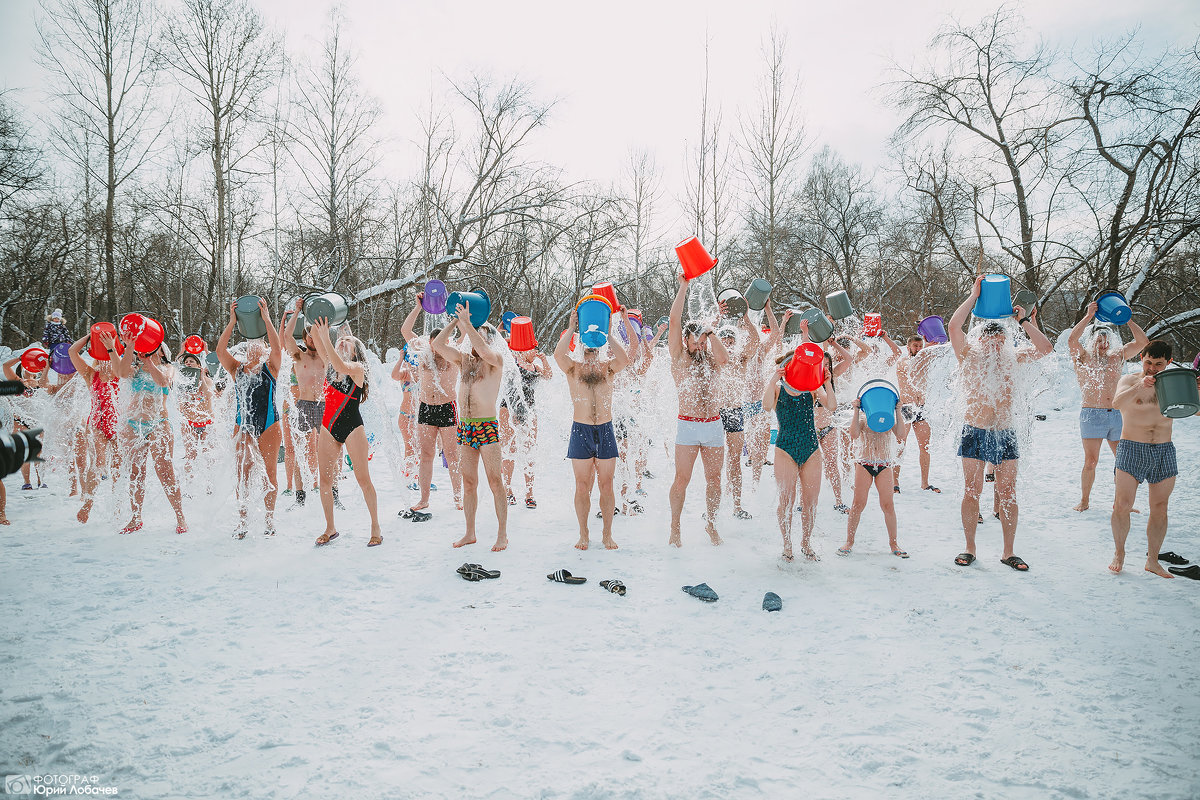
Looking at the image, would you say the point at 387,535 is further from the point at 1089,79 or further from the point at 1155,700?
the point at 1089,79

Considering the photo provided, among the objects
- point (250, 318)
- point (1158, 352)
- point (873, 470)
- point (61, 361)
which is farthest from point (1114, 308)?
point (61, 361)

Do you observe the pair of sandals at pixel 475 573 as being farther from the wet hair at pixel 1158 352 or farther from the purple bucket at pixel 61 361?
the purple bucket at pixel 61 361

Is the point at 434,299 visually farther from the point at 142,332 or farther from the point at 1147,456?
the point at 1147,456

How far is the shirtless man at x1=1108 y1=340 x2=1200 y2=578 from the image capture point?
3.81 meters

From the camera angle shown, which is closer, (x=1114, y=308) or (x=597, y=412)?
(x=597, y=412)

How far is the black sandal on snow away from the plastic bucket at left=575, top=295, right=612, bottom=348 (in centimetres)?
345

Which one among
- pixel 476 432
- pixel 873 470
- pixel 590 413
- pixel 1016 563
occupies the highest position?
pixel 590 413

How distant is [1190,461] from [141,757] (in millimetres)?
10504

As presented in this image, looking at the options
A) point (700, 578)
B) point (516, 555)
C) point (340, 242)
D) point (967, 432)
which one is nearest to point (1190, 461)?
point (967, 432)

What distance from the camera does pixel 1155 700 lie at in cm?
250

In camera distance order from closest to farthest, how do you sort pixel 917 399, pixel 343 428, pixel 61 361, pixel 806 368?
pixel 806 368 < pixel 343 428 < pixel 61 361 < pixel 917 399

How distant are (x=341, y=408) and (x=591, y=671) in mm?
2943

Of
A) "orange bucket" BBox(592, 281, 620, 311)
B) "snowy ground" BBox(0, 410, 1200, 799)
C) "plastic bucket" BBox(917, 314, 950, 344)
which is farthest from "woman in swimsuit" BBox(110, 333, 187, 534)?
"plastic bucket" BBox(917, 314, 950, 344)

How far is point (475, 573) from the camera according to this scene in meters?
3.88
